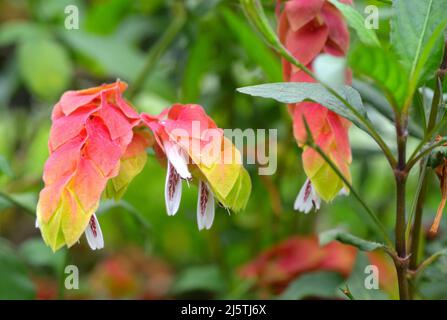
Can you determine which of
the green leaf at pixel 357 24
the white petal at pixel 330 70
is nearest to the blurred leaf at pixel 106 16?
the green leaf at pixel 357 24

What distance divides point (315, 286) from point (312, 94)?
1.18 ft

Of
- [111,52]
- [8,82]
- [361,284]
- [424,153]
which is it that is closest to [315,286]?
[361,284]

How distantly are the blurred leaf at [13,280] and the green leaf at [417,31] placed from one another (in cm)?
56

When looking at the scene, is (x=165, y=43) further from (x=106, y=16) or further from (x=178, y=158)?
(x=178, y=158)

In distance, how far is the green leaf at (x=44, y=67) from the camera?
1494mm

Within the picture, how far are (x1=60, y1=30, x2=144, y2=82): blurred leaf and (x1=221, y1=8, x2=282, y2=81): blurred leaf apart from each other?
0.29 metres

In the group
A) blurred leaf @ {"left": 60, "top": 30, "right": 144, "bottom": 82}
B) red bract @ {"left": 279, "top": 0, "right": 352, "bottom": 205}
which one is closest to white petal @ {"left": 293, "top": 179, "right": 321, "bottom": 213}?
red bract @ {"left": 279, "top": 0, "right": 352, "bottom": 205}

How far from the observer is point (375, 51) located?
57cm

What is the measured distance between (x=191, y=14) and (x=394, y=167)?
591 millimetres

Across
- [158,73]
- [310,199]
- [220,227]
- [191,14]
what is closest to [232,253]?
[220,227]

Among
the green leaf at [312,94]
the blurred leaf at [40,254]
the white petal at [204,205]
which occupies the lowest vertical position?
the white petal at [204,205]

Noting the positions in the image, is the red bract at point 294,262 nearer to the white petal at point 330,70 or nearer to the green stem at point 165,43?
the green stem at point 165,43

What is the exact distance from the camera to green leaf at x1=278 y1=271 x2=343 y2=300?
0.92m

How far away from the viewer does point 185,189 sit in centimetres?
159
